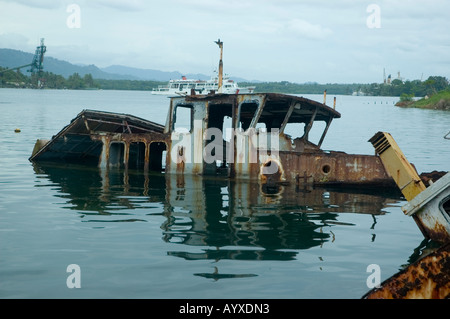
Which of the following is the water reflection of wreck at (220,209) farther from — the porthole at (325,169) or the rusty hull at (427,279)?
the rusty hull at (427,279)

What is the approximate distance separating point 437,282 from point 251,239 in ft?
15.8

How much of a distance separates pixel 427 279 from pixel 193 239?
5442mm

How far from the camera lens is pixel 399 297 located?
7.32 m

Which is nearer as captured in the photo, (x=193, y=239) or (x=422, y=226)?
(x=422, y=226)

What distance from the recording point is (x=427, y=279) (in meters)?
7.43

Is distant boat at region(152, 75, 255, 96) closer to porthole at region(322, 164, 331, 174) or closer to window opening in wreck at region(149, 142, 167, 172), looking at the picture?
window opening in wreck at region(149, 142, 167, 172)

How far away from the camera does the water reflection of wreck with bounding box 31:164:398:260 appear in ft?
37.1

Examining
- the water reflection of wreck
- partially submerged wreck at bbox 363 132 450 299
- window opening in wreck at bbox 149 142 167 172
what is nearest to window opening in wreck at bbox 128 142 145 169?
window opening in wreck at bbox 149 142 167 172

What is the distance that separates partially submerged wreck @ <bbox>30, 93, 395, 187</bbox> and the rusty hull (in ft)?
29.4

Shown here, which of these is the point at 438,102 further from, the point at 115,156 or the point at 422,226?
the point at 422,226

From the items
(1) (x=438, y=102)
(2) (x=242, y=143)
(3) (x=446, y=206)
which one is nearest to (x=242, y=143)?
(2) (x=242, y=143)

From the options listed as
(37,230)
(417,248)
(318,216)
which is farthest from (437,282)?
(37,230)
